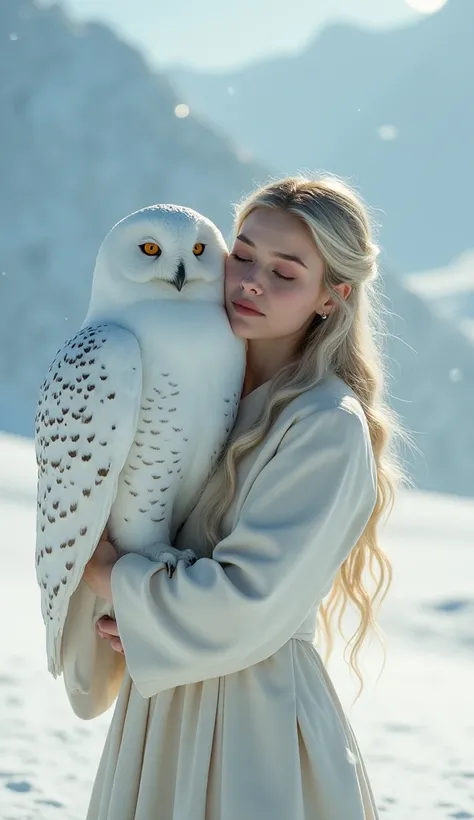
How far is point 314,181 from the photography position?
1.45 m

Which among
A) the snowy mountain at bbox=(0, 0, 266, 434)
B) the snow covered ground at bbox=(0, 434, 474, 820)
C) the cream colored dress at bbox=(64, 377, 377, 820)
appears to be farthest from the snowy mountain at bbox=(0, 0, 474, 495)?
the cream colored dress at bbox=(64, 377, 377, 820)

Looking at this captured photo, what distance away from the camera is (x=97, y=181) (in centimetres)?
1448

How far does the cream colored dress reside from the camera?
1.22 metres

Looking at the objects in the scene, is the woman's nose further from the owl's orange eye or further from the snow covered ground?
the snow covered ground

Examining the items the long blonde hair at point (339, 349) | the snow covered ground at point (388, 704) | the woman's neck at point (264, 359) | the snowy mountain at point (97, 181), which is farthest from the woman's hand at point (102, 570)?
the snowy mountain at point (97, 181)

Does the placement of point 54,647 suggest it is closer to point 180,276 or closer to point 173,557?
point 173,557

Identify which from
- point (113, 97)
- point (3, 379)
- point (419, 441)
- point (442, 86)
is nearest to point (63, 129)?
point (113, 97)

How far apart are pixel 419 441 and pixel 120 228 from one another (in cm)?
1241

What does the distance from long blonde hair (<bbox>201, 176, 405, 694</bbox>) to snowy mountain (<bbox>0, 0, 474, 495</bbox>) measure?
1166 cm

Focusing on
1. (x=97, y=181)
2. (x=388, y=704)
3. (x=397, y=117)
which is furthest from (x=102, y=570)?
(x=397, y=117)

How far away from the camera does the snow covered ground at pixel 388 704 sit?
103 inches

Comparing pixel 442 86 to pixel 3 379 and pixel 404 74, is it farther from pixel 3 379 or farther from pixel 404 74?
pixel 3 379

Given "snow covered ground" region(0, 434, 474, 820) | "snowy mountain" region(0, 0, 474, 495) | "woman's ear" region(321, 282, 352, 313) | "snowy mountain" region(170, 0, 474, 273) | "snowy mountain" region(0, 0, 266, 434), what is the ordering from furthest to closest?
"snowy mountain" region(170, 0, 474, 273)
"snowy mountain" region(0, 0, 266, 434)
"snowy mountain" region(0, 0, 474, 495)
"snow covered ground" region(0, 434, 474, 820)
"woman's ear" region(321, 282, 352, 313)

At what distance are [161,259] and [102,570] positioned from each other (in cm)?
46
